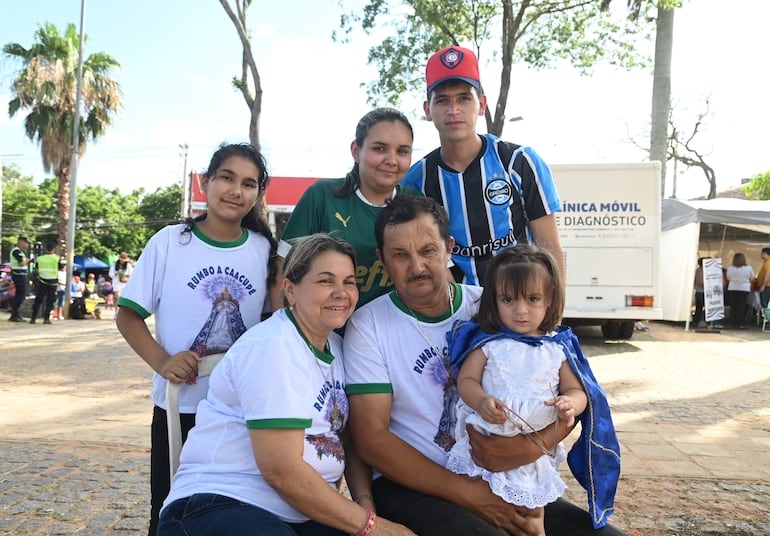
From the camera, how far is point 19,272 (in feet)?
49.0

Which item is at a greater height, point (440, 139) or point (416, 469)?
point (440, 139)

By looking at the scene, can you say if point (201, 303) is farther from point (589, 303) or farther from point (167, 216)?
point (167, 216)

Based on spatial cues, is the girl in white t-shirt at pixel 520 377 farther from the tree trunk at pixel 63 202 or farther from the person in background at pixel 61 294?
the tree trunk at pixel 63 202

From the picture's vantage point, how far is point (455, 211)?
9.94ft

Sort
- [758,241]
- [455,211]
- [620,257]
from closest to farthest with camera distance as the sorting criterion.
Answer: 1. [455,211]
2. [620,257]
3. [758,241]

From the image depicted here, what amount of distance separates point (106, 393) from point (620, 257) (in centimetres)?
862

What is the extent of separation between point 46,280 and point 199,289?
1446cm

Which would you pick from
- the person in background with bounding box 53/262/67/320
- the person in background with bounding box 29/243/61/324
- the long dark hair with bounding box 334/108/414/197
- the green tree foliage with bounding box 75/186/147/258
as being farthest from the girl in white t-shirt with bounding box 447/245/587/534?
the green tree foliage with bounding box 75/186/147/258

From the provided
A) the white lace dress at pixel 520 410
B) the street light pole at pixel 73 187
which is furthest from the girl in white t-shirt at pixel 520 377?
the street light pole at pixel 73 187

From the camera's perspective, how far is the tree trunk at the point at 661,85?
1417 centimetres

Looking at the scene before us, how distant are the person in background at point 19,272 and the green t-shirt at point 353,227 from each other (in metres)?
14.2

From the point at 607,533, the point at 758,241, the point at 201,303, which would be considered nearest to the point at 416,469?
the point at 607,533

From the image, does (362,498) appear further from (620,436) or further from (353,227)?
(620,436)

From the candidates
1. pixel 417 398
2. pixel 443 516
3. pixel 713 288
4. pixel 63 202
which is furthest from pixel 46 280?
pixel 713 288
